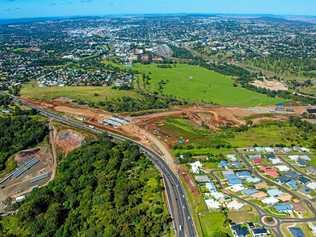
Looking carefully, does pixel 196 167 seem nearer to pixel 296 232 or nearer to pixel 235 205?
pixel 235 205

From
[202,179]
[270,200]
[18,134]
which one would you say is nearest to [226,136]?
[202,179]

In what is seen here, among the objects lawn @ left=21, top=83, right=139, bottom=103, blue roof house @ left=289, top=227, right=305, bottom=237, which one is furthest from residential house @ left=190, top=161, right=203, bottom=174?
lawn @ left=21, top=83, right=139, bottom=103

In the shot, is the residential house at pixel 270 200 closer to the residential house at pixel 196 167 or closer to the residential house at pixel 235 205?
the residential house at pixel 235 205

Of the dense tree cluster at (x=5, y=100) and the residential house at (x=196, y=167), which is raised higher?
the residential house at (x=196, y=167)

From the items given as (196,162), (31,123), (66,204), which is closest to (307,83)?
(196,162)

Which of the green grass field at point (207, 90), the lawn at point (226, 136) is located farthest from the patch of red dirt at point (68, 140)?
the green grass field at point (207, 90)

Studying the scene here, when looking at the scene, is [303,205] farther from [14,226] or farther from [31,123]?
[31,123]
